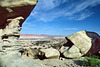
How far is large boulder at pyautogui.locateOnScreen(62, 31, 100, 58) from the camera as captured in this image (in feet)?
25.6

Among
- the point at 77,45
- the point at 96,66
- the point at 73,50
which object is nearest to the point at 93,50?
the point at 77,45

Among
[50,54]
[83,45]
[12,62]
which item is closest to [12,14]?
[12,62]

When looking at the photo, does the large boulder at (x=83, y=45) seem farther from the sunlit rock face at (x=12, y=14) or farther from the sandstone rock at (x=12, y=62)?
the sunlit rock face at (x=12, y=14)

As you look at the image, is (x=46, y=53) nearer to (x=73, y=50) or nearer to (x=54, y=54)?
(x=54, y=54)

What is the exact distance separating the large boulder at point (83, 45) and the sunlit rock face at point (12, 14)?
528cm

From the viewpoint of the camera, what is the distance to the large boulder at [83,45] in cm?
781

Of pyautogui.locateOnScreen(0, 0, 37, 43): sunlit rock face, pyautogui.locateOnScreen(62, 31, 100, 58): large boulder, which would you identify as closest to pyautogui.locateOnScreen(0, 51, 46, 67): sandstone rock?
pyautogui.locateOnScreen(0, 0, 37, 43): sunlit rock face

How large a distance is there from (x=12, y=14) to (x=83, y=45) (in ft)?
23.2

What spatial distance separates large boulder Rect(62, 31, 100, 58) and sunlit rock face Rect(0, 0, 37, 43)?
208 inches

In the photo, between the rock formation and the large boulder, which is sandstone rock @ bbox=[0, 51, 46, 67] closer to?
the rock formation

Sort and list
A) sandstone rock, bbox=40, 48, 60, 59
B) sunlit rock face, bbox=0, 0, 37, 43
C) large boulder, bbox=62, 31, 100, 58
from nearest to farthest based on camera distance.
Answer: sunlit rock face, bbox=0, 0, 37, 43, sandstone rock, bbox=40, 48, 60, 59, large boulder, bbox=62, 31, 100, 58

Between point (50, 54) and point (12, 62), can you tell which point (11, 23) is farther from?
point (50, 54)

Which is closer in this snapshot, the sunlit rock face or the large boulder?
the sunlit rock face

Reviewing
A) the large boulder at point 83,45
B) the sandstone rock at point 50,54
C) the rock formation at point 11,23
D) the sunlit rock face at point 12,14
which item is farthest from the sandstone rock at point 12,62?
the large boulder at point 83,45
